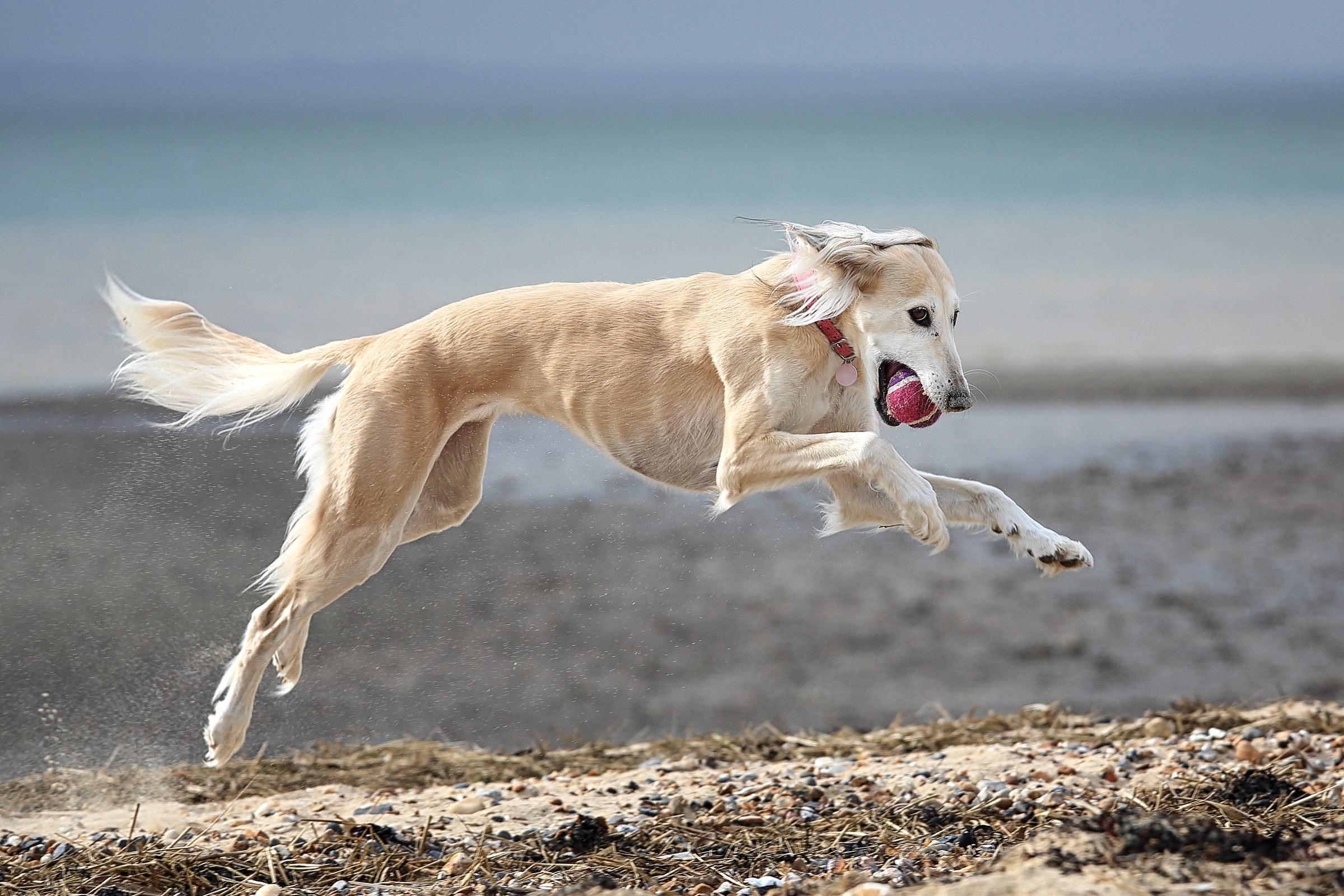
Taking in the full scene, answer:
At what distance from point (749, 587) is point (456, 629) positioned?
2464 mm

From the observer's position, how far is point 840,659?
9.07 m

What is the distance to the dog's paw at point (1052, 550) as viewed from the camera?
4.30m

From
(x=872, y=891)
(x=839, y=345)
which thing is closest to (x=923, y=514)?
(x=839, y=345)

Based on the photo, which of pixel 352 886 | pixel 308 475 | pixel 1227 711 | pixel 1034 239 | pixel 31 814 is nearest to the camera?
pixel 352 886

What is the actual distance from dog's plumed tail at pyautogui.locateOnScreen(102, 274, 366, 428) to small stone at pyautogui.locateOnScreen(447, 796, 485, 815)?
1850 mm

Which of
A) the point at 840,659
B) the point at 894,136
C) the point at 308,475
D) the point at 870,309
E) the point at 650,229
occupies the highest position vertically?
the point at 894,136

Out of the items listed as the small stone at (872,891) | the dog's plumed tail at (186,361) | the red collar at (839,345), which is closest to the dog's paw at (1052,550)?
the red collar at (839,345)

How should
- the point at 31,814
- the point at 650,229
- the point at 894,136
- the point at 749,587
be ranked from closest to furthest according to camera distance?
the point at 31,814, the point at 749,587, the point at 650,229, the point at 894,136

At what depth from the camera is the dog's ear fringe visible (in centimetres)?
439

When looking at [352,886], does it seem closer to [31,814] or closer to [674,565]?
[31,814]

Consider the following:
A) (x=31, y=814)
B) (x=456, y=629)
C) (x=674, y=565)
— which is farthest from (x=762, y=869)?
(x=674, y=565)

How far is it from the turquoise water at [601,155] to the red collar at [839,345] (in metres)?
17.4

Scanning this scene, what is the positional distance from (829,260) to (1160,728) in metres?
3.50

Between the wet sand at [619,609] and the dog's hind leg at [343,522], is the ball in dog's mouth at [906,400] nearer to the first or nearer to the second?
the dog's hind leg at [343,522]
